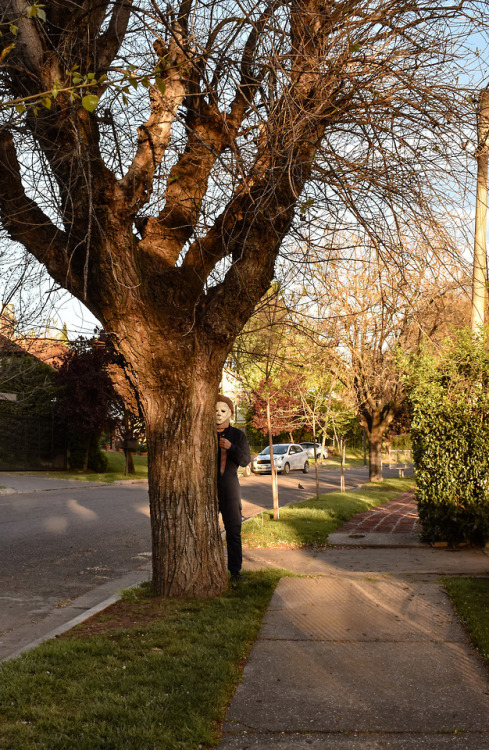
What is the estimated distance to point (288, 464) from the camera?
3484cm

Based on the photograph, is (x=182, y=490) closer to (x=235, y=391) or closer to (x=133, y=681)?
(x=133, y=681)

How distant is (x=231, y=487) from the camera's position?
22.9 feet

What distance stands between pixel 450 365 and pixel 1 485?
638 inches

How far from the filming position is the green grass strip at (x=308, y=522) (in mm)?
10188

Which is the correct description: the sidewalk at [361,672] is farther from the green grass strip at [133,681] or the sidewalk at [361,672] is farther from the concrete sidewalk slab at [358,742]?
the green grass strip at [133,681]

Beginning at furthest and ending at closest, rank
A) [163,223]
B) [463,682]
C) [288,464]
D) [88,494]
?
[288,464], [88,494], [163,223], [463,682]

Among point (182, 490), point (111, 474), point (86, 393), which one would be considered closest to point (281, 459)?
point (111, 474)

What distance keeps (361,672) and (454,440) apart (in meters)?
5.53

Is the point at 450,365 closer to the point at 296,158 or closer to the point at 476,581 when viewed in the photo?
the point at 476,581

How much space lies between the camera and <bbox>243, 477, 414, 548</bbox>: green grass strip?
10188mm

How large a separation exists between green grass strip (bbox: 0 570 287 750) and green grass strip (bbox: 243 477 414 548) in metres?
4.47

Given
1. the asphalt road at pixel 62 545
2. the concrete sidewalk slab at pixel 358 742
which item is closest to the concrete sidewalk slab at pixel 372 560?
the asphalt road at pixel 62 545

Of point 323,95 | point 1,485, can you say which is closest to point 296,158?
point 323,95

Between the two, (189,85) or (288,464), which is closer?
(189,85)
